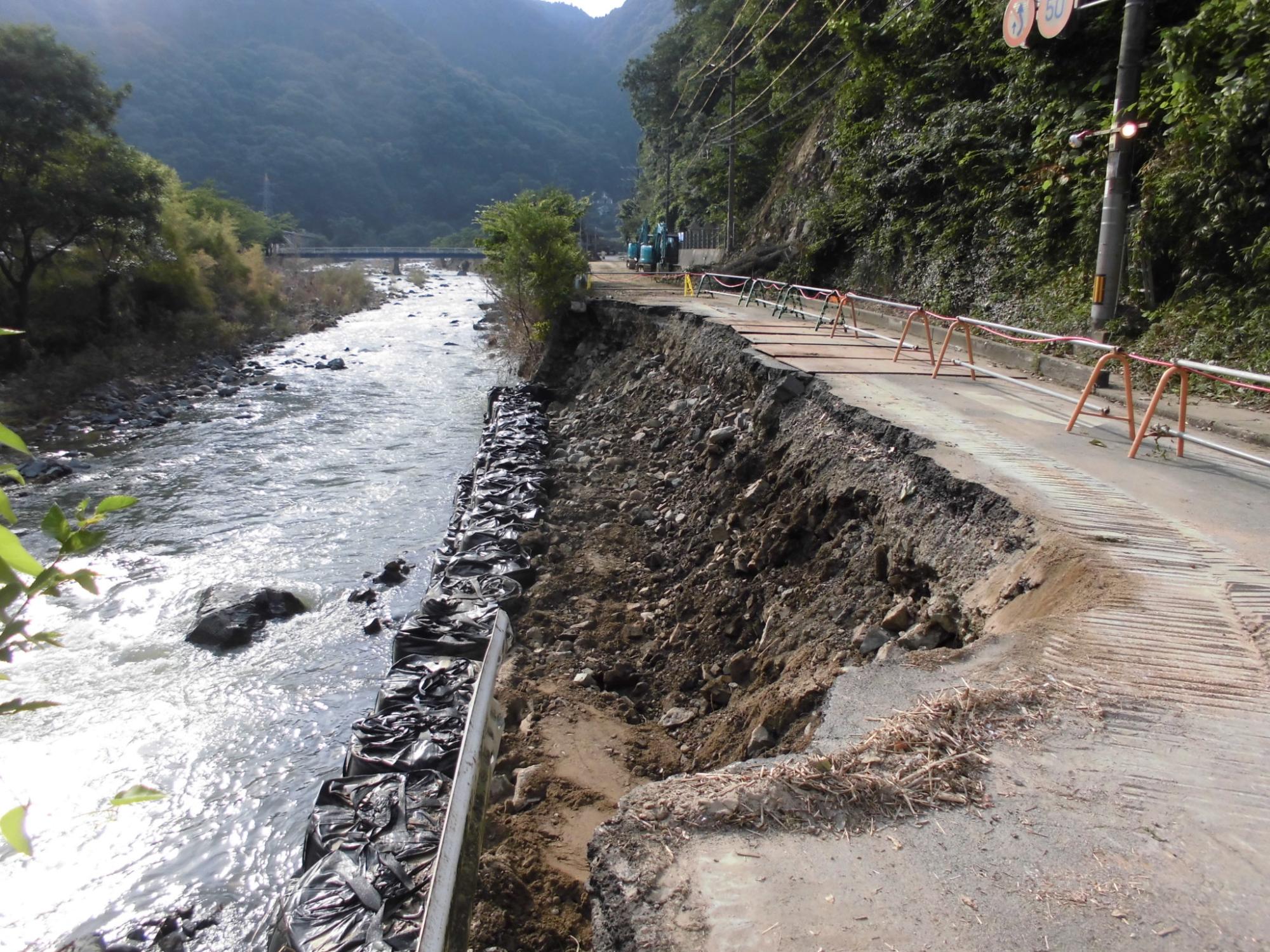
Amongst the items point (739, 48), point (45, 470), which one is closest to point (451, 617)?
point (45, 470)

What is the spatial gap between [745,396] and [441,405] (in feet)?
37.8

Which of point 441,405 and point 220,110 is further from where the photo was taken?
point 220,110

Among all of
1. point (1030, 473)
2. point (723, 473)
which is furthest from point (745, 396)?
point (1030, 473)

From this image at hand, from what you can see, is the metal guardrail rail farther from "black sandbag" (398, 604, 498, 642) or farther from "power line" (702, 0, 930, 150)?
"power line" (702, 0, 930, 150)

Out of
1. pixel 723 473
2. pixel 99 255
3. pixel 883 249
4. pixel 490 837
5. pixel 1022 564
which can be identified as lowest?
pixel 490 837

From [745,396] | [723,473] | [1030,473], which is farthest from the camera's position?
[745,396]

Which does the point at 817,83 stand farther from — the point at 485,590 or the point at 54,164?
the point at 485,590

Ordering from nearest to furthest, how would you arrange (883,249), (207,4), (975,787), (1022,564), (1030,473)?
(975,787), (1022,564), (1030,473), (883,249), (207,4)

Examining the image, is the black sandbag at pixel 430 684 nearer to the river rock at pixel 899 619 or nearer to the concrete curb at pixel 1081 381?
the river rock at pixel 899 619

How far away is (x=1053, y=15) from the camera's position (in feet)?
31.5

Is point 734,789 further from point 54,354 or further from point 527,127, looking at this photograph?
point 527,127

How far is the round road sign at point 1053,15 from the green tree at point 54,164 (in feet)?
68.2

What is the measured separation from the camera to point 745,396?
1040cm

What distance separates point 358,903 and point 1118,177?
9684 millimetres
